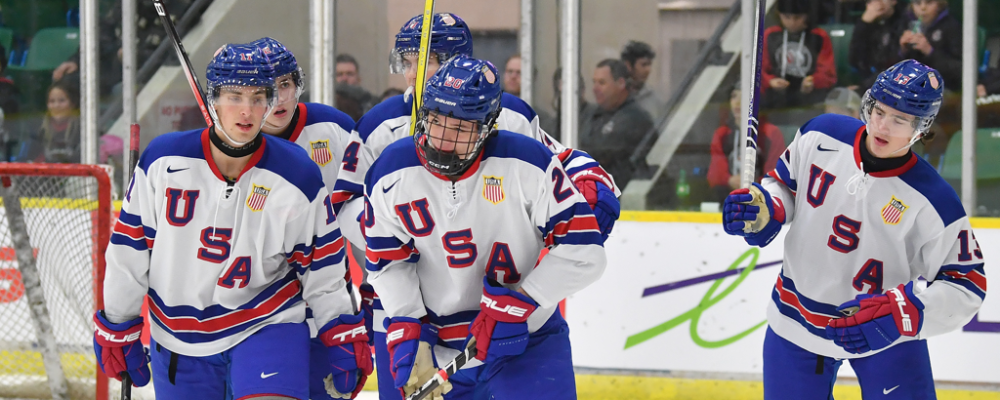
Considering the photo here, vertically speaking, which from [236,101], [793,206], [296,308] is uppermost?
[236,101]

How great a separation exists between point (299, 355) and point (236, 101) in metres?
0.62

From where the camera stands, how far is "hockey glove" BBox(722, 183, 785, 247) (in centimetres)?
246

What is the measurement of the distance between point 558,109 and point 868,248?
2.45 meters

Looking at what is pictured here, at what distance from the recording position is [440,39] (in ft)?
8.62

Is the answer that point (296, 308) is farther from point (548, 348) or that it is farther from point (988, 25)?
point (988, 25)

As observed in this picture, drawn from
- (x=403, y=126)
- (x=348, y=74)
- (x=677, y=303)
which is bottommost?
(x=677, y=303)

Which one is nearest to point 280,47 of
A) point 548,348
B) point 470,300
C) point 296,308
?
point 296,308

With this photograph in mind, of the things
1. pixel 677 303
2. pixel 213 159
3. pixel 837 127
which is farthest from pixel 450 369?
pixel 677 303

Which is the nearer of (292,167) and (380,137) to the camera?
(292,167)

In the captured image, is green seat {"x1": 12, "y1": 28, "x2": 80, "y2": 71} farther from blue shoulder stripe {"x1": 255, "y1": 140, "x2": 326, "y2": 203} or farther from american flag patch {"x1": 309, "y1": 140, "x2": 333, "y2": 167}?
blue shoulder stripe {"x1": 255, "y1": 140, "x2": 326, "y2": 203}

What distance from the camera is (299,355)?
7.19 ft

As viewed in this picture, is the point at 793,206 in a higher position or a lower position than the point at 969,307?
higher

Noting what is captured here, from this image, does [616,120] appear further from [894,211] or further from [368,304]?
[894,211]

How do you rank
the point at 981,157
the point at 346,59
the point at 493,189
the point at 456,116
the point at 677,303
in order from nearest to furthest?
the point at 456,116
the point at 493,189
the point at 677,303
the point at 981,157
the point at 346,59
